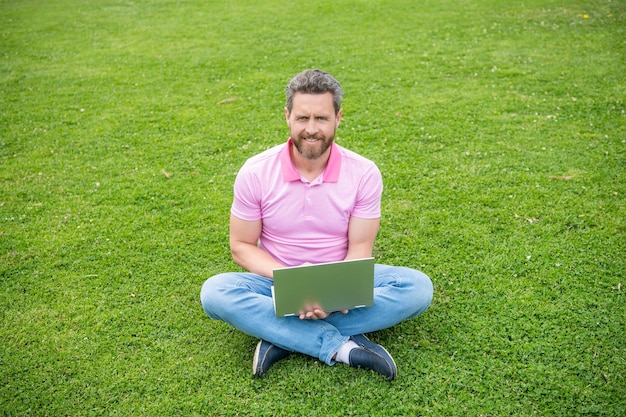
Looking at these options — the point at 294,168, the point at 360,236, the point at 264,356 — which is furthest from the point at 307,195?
the point at 264,356

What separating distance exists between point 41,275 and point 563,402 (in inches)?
154

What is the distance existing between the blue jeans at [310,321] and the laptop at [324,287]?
0.18m

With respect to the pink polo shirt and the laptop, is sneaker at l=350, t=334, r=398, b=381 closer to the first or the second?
the laptop

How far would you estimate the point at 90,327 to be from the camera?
13.0ft

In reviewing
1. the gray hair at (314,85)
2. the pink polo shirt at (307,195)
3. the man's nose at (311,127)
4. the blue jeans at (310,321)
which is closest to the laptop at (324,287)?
the blue jeans at (310,321)

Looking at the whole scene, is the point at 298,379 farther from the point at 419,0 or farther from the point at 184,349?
the point at 419,0

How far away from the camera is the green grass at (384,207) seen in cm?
349

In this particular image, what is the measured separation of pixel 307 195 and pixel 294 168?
196 mm

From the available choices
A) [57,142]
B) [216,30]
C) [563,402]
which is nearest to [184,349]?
[563,402]

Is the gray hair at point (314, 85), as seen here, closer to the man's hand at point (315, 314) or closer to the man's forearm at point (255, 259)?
the man's forearm at point (255, 259)

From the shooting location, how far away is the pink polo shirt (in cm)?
362

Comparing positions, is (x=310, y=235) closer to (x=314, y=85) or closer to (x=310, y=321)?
(x=310, y=321)

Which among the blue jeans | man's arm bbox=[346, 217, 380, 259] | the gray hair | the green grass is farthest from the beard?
the green grass

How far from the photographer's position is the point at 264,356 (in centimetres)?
353
